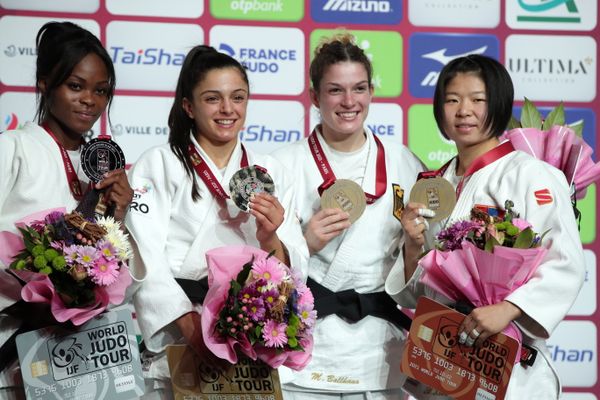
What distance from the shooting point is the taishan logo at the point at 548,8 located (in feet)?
14.4

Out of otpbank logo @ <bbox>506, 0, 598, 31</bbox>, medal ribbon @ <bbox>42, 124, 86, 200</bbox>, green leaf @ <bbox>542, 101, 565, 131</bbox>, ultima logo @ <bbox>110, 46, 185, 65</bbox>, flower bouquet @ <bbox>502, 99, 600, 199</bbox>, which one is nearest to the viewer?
medal ribbon @ <bbox>42, 124, 86, 200</bbox>

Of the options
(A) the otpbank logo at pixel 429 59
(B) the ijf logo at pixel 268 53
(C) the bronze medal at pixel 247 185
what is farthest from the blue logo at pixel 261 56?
(C) the bronze medal at pixel 247 185

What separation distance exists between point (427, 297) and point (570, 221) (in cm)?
53

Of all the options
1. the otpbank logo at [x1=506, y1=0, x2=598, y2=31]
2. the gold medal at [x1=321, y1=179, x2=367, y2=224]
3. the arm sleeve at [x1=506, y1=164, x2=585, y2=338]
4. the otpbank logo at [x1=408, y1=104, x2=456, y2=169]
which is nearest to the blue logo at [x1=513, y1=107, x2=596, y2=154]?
the otpbank logo at [x1=506, y1=0, x2=598, y2=31]

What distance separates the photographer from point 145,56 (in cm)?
413

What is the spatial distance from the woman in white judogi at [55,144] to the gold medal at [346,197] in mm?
711

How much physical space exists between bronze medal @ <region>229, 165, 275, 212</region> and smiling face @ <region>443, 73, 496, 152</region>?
758 mm

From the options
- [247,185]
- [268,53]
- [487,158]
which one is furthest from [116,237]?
[268,53]

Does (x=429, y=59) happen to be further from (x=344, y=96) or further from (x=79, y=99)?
(x=79, y=99)

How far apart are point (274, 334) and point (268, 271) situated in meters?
0.18

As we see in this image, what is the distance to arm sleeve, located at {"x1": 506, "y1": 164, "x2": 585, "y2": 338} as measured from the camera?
2.56 meters

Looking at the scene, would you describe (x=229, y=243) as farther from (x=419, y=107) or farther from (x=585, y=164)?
(x=419, y=107)

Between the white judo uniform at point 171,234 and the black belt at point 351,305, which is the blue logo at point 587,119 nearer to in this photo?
the black belt at point 351,305

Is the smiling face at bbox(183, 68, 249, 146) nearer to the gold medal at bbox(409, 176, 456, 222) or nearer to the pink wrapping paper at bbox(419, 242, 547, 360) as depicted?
the gold medal at bbox(409, 176, 456, 222)
